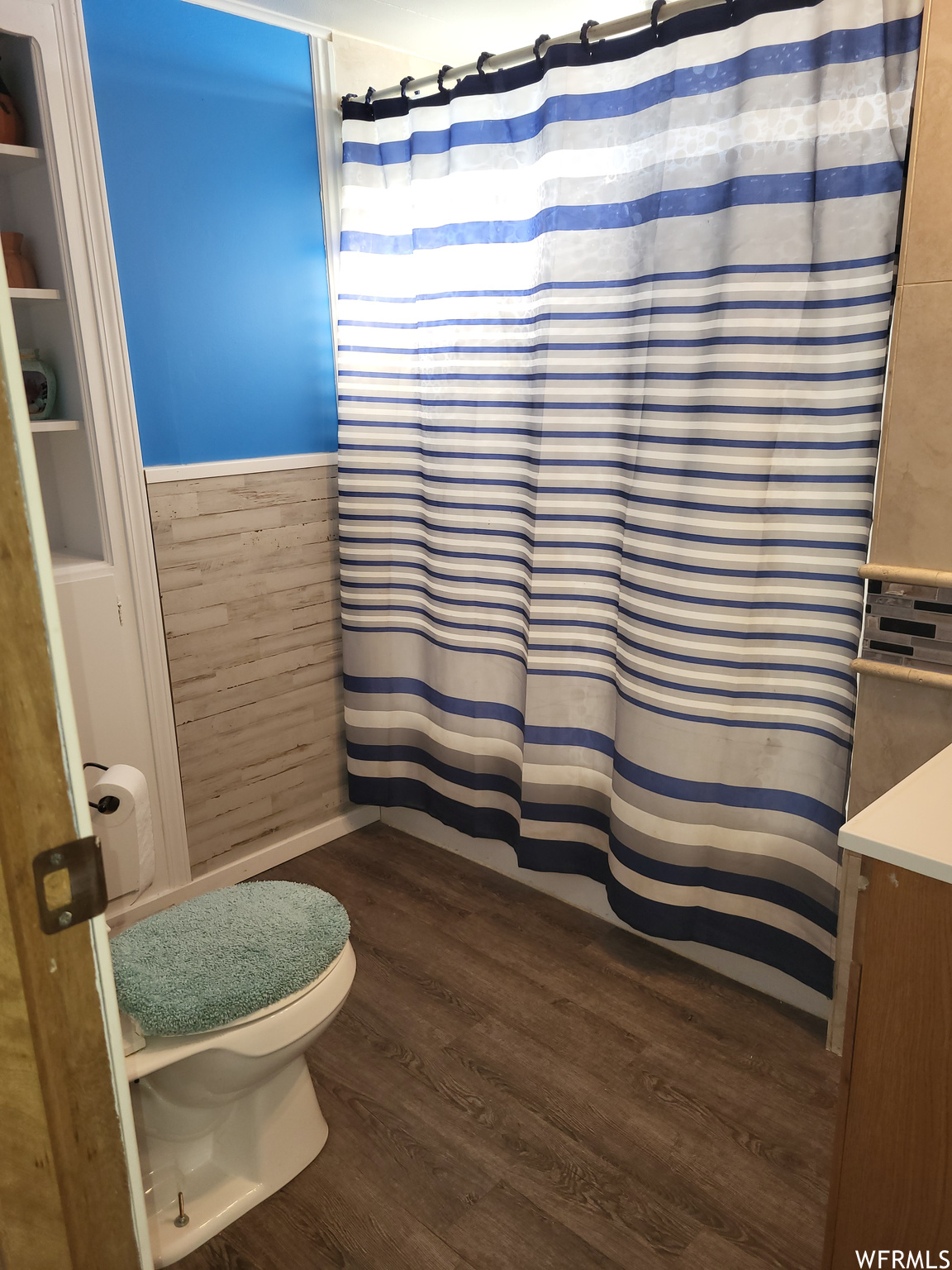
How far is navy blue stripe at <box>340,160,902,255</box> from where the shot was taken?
1.58m

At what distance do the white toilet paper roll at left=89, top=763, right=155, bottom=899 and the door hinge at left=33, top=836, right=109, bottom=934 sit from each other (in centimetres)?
79

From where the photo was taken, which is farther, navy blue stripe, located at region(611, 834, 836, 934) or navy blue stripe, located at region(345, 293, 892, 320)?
navy blue stripe, located at region(611, 834, 836, 934)

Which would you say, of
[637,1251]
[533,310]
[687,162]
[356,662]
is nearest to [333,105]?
[533,310]

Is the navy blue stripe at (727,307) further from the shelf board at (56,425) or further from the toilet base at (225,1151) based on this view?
the toilet base at (225,1151)

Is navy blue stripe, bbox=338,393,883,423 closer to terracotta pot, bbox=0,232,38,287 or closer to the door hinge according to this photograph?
terracotta pot, bbox=0,232,38,287

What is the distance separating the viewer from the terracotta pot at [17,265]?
196cm

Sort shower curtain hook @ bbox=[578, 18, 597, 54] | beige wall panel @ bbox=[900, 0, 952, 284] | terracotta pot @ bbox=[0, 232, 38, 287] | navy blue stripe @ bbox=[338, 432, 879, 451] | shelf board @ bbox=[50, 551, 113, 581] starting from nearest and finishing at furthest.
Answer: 1. beige wall panel @ bbox=[900, 0, 952, 284]
2. navy blue stripe @ bbox=[338, 432, 879, 451]
3. shower curtain hook @ bbox=[578, 18, 597, 54]
4. terracotta pot @ bbox=[0, 232, 38, 287]
5. shelf board @ bbox=[50, 551, 113, 581]

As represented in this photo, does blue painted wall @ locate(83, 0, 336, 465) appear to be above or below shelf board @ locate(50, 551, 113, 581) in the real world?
above


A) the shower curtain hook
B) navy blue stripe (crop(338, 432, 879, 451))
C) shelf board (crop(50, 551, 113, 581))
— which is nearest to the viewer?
navy blue stripe (crop(338, 432, 879, 451))

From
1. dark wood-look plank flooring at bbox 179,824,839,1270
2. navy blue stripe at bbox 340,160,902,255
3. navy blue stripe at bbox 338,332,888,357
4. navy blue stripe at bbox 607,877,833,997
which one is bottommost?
dark wood-look plank flooring at bbox 179,824,839,1270

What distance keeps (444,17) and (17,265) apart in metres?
1.22

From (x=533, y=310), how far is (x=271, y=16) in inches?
40.9

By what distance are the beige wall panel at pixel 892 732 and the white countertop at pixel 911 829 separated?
1.36ft

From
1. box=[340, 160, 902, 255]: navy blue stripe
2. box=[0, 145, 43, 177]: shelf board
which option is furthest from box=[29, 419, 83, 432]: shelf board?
box=[340, 160, 902, 255]: navy blue stripe
